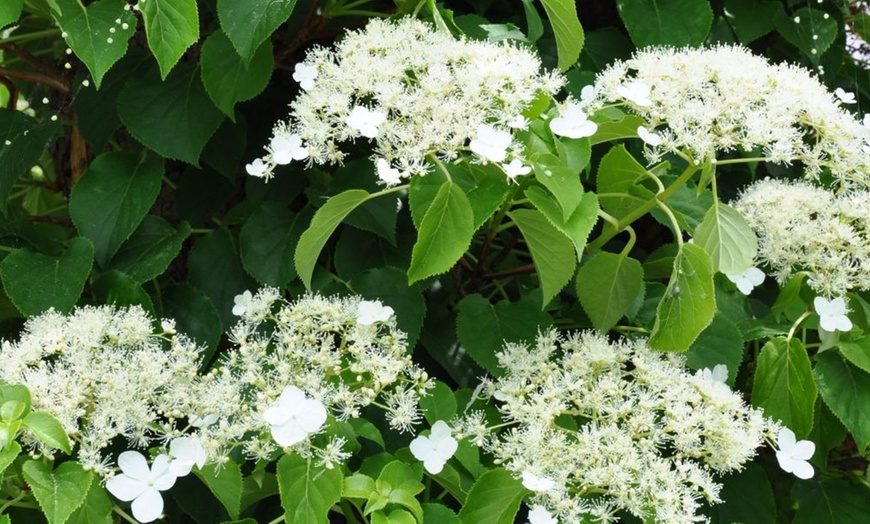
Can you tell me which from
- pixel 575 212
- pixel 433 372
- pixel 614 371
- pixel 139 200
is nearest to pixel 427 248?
Answer: pixel 575 212

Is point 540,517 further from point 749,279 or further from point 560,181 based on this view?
point 749,279

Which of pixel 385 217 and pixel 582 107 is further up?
pixel 582 107

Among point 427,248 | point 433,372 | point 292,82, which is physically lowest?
point 433,372

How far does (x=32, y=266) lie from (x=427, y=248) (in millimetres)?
552

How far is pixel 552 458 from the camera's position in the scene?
1047 mm

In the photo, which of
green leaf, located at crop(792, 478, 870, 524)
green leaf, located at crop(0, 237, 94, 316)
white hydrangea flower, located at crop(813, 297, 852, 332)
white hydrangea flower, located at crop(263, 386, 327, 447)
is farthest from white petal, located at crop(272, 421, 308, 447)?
green leaf, located at crop(792, 478, 870, 524)

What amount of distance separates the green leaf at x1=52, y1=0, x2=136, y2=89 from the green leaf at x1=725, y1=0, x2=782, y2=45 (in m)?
0.88

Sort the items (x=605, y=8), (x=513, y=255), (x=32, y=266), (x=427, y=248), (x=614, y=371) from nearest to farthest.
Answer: (x=427, y=248)
(x=614, y=371)
(x=32, y=266)
(x=513, y=255)
(x=605, y=8)

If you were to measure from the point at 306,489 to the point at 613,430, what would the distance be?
0.31 m

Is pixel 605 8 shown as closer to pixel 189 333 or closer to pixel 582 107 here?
pixel 582 107

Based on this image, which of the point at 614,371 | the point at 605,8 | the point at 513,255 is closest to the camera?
the point at 614,371

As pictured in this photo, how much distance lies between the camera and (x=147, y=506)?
970 mm

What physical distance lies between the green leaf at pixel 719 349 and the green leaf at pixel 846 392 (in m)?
0.10

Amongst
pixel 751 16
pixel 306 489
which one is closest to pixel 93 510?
pixel 306 489
